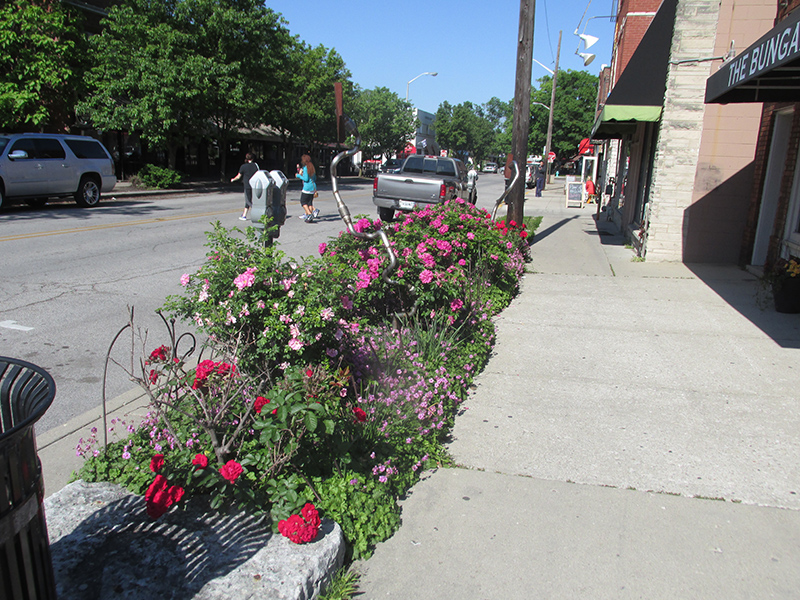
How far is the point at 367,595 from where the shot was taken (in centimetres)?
264

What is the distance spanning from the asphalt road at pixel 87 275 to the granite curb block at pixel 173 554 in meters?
1.63

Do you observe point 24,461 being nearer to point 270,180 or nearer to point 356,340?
point 356,340

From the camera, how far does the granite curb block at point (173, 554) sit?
236 cm

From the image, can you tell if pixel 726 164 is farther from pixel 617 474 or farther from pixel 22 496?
pixel 22 496

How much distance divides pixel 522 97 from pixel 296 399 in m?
10.6

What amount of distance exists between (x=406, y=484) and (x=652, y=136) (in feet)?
39.5

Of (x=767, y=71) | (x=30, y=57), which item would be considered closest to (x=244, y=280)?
(x=767, y=71)

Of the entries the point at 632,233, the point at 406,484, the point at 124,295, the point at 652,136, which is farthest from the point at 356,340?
the point at 652,136

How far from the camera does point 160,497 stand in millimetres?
2570

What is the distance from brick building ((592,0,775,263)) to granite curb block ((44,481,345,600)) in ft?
31.2

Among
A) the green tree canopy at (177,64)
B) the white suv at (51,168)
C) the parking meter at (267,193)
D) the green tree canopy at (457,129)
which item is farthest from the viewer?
the green tree canopy at (457,129)

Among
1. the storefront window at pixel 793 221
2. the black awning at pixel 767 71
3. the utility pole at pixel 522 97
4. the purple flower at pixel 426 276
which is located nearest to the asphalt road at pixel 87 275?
the purple flower at pixel 426 276

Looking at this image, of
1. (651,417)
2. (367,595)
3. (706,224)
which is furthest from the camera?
(706,224)

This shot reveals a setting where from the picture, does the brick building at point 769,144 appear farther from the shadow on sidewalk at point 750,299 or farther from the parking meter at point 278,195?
the parking meter at point 278,195
